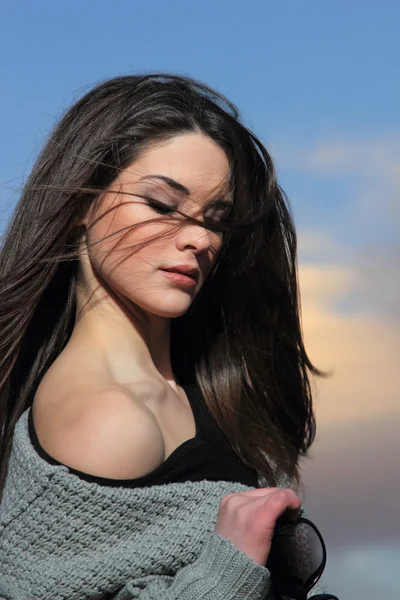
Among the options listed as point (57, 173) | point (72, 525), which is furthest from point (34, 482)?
point (57, 173)

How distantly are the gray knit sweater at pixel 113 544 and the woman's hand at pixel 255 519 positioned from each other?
2 centimetres

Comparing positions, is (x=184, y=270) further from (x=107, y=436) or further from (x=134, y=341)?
(x=107, y=436)

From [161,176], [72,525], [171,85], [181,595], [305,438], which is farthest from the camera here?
[305,438]

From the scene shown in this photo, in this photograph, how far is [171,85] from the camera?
3.31 m

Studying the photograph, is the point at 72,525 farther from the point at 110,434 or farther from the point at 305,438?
the point at 305,438

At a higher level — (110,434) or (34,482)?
(110,434)

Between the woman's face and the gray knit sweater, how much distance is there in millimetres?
520

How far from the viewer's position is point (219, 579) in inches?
100

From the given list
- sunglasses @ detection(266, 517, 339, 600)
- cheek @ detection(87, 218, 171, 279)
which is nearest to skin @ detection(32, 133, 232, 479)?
cheek @ detection(87, 218, 171, 279)

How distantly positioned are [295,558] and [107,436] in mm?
611

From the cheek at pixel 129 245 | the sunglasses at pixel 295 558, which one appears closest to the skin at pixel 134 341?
the cheek at pixel 129 245

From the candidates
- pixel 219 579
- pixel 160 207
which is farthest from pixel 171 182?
pixel 219 579

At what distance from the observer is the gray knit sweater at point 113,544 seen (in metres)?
2.57

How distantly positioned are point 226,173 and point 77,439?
3.04 ft
